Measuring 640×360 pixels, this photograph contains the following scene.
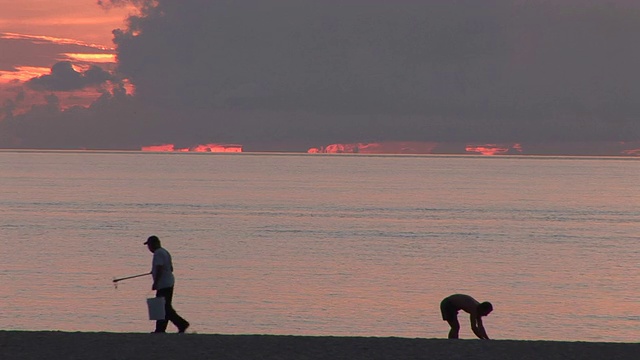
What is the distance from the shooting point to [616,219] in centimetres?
10412

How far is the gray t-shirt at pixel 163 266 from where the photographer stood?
1803 centimetres

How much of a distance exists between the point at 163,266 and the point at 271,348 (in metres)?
3.87

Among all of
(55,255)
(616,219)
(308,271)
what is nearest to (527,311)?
(308,271)

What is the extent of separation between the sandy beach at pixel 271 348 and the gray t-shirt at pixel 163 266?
6.99 feet

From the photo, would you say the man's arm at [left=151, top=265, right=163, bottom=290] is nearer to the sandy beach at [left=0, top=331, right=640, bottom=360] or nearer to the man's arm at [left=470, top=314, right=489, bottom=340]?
the sandy beach at [left=0, top=331, right=640, bottom=360]

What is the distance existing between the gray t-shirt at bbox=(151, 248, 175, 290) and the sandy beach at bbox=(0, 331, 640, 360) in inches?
83.9

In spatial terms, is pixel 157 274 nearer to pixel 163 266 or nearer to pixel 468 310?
pixel 163 266

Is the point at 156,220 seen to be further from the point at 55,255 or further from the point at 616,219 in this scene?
the point at 616,219

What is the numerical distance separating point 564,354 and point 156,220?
80.6 m

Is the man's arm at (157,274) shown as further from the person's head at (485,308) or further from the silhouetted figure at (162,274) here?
the person's head at (485,308)

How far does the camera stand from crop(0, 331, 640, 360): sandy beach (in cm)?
1436

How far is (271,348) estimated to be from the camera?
15.0 m

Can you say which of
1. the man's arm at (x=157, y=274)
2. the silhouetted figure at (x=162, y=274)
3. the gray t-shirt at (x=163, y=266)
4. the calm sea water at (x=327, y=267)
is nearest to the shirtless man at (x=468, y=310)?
the silhouetted figure at (x=162, y=274)

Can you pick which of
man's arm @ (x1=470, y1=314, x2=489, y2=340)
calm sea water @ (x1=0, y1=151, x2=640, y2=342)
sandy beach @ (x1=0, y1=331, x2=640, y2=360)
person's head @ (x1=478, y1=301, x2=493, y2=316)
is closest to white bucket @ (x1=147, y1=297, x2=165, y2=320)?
sandy beach @ (x1=0, y1=331, x2=640, y2=360)
